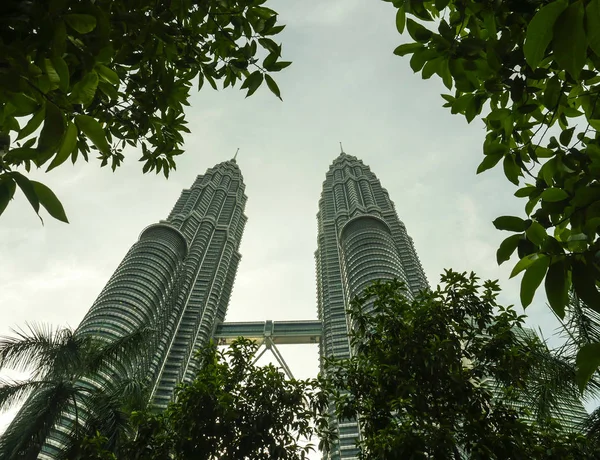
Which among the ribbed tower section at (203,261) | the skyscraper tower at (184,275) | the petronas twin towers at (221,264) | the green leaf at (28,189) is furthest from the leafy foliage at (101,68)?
the ribbed tower section at (203,261)

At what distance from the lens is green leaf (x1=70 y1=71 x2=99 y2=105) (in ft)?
4.85

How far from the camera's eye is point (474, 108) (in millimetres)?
2154

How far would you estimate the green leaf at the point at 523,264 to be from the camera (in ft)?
4.12

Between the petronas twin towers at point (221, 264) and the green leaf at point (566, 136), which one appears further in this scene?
the petronas twin towers at point (221, 264)

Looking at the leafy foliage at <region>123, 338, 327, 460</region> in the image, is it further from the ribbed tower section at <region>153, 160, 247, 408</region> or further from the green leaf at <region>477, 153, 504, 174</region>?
the ribbed tower section at <region>153, 160, 247, 408</region>

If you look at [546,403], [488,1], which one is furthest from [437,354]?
[488,1]

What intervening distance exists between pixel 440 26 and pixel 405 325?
620 cm

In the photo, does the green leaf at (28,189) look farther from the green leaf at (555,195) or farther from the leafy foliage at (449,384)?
the leafy foliage at (449,384)

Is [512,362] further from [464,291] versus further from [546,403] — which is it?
[464,291]

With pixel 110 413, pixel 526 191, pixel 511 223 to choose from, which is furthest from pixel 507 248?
pixel 110 413

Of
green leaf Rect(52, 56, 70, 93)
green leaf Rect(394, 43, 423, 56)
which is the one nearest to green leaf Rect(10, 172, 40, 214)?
green leaf Rect(52, 56, 70, 93)

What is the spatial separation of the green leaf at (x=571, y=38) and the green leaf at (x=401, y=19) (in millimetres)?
1139

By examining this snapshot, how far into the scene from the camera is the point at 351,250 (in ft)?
298

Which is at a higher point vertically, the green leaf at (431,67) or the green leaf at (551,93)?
the green leaf at (431,67)
